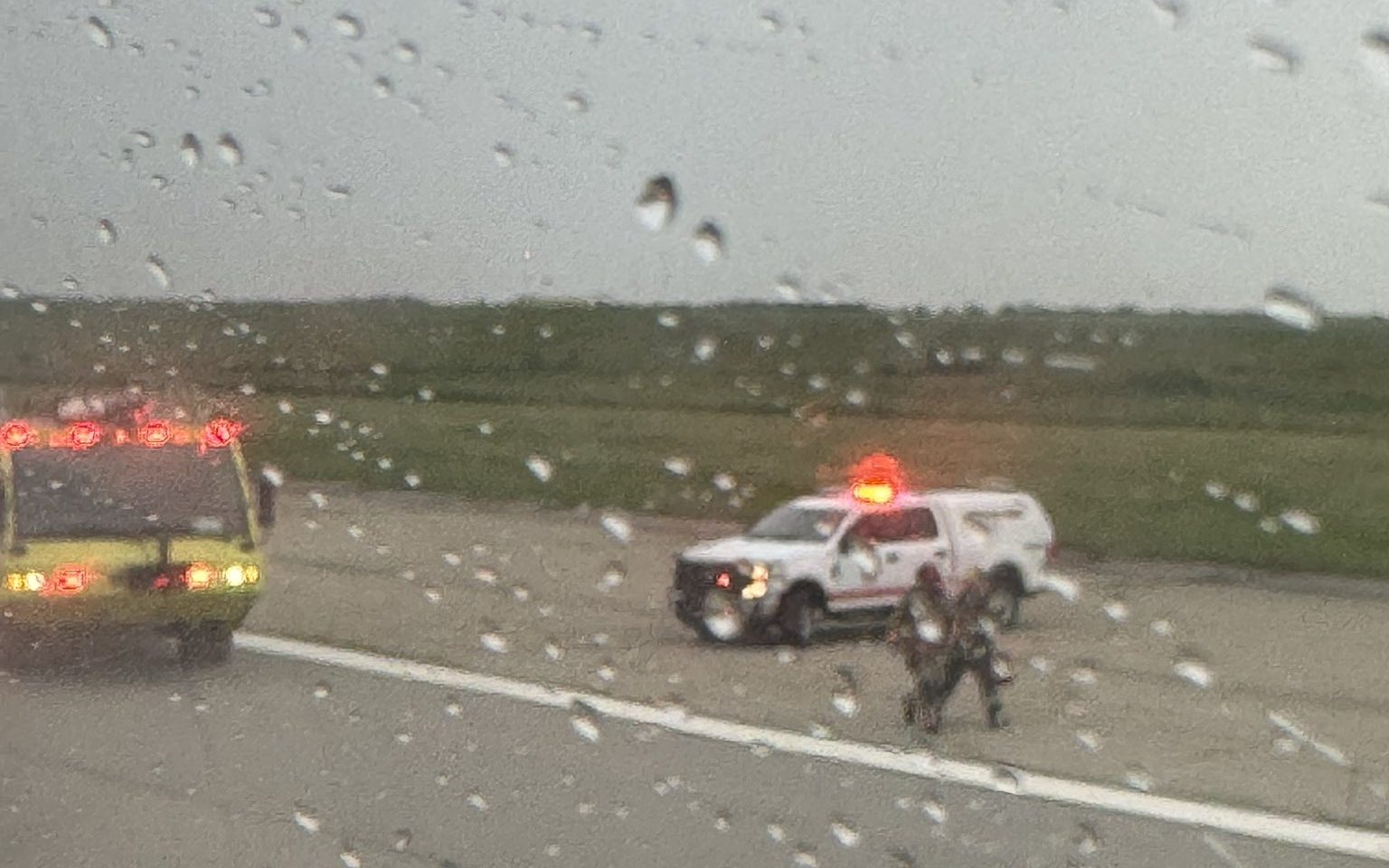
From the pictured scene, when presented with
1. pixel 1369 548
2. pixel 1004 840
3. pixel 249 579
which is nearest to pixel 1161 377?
pixel 1369 548

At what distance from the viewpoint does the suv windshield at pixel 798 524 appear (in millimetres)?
3623

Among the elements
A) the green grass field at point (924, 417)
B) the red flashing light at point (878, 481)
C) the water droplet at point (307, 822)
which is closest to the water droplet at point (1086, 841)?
the green grass field at point (924, 417)

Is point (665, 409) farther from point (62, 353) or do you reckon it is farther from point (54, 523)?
point (62, 353)

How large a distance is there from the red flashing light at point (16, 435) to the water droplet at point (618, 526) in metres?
1.26

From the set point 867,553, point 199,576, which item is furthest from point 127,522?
point 867,553

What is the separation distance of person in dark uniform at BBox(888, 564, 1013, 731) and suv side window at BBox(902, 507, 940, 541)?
7cm

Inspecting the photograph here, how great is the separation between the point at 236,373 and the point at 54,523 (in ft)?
4.59

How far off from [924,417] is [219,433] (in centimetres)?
163

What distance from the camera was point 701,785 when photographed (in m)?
4.67

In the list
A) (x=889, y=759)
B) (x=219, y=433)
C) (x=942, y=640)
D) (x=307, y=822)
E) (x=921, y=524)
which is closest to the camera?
(x=921, y=524)

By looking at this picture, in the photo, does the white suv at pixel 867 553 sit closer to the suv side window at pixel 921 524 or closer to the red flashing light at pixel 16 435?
the suv side window at pixel 921 524

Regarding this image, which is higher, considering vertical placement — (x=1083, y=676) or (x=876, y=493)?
(x=876, y=493)

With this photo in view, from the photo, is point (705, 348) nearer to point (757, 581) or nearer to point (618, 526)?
point (618, 526)

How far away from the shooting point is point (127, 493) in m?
3.95
